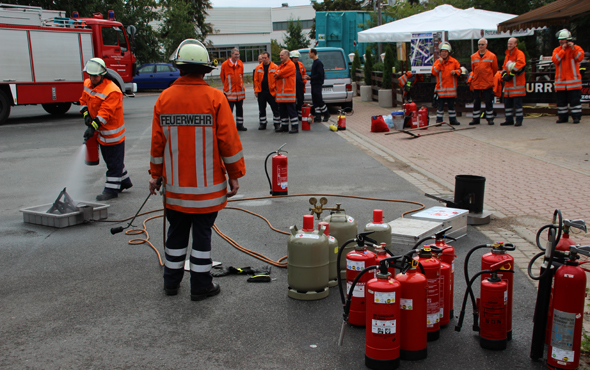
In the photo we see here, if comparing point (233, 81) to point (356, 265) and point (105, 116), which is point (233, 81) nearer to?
point (105, 116)

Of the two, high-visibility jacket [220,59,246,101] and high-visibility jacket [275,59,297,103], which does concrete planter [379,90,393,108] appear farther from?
high-visibility jacket [220,59,246,101]

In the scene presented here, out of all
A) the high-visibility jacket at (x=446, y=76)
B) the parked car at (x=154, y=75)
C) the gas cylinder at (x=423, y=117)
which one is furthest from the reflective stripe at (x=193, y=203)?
the parked car at (x=154, y=75)

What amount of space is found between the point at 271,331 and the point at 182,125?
1.65 meters

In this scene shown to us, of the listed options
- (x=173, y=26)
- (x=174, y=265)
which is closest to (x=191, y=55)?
(x=174, y=265)

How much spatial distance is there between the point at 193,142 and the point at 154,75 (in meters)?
29.9

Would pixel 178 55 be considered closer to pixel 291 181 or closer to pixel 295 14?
pixel 291 181

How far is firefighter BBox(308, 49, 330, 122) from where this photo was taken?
16.0 m

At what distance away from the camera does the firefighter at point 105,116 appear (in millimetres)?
7492

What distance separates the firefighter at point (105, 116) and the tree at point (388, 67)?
14.4m

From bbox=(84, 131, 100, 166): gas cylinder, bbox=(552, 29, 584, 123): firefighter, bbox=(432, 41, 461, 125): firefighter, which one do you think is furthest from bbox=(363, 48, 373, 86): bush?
bbox=(84, 131, 100, 166): gas cylinder

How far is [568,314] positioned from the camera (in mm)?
3084

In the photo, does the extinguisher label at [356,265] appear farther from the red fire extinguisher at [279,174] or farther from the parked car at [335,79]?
the parked car at [335,79]

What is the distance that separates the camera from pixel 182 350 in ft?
11.7

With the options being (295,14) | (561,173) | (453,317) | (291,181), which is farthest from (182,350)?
(295,14)
